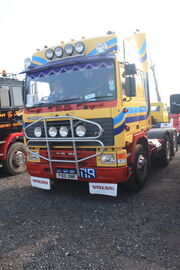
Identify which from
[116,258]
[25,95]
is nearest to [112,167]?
[116,258]

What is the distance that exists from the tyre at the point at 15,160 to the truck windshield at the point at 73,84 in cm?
245

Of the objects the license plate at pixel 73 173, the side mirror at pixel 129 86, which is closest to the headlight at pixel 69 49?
the side mirror at pixel 129 86

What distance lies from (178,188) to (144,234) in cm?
219

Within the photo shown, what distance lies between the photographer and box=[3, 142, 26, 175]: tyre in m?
6.84

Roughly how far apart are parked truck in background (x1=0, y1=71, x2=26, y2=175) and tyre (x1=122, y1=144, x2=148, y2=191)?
3691 mm

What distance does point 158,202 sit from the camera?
4.47m

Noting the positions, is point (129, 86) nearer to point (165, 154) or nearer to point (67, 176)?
point (67, 176)

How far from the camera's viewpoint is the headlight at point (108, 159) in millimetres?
4241

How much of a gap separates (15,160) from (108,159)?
12.3ft

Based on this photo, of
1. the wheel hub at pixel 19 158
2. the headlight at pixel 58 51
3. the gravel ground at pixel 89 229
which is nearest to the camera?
the gravel ground at pixel 89 229

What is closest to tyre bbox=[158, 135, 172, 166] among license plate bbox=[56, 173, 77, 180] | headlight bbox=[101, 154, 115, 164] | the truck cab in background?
→ headlight bbox=[101, 154, 115, 164]

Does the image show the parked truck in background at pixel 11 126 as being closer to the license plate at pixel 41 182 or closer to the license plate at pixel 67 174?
the license plate at pixel 41 182

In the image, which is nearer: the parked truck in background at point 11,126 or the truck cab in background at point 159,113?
the parked truck in background at point 11,126

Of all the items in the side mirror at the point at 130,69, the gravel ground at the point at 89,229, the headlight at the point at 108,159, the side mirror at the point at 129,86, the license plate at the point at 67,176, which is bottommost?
the gravel ground at the point at 89,229
